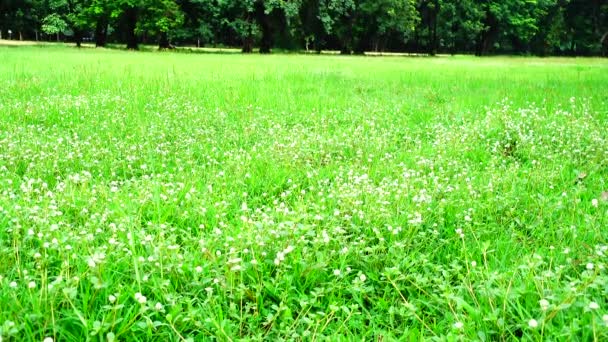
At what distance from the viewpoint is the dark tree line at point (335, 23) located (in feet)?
149

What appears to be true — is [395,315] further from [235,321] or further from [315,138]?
[315,138]

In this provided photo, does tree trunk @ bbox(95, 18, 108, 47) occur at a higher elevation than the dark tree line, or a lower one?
lower

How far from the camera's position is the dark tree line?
45.3 m

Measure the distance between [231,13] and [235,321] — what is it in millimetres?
48249

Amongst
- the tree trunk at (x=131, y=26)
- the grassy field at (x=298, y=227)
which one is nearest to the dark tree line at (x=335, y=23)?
the tree trunk at (x=131, y=26)

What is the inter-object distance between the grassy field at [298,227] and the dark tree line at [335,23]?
38.4 metres

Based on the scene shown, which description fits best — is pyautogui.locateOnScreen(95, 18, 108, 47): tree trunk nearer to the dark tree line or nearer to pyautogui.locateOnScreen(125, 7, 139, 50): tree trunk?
the dark tree line

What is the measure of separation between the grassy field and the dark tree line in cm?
3839

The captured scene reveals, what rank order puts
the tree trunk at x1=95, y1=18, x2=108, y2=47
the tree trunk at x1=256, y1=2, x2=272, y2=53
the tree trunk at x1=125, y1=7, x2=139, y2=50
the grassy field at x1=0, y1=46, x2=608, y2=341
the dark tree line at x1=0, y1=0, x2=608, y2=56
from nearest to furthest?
the grassy field at x1=0, y1=46, x2=608, y2=341
the dark tree line at x1=0, y1=0, x2=608, y2=56
the tree trunk at x1=125, y1=7, x2=139, y2=50
the tree trunk at x1=95, y1=18, x2=108, y2=47
the tree trunk at x1=256, y1=2, x2=272, y2=53


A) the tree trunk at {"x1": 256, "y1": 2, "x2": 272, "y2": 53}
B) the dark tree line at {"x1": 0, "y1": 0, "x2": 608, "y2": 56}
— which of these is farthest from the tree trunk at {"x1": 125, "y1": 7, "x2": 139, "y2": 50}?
the tree trunk at {"x1": 256, "y1": 2, "x2": 272, "y2": 53}

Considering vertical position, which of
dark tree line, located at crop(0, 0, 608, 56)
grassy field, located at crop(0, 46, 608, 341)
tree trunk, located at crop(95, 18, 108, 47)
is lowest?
grassy field, located at crop(0, 46, 608, 341)

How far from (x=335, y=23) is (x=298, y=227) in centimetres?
5515

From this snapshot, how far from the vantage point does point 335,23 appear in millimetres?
56094

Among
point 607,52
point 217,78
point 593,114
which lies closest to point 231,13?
point 217,78
